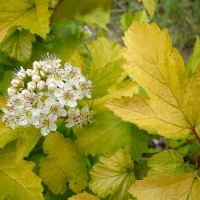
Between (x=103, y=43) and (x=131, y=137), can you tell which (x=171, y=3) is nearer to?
(x=103, y=43)

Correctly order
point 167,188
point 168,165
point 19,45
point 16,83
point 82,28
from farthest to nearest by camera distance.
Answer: point 82,28 < point 19,45 < point 16,83 < point 168,165 < point 167,188

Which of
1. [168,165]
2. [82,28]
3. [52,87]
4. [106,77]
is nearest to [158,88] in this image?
[106,77]

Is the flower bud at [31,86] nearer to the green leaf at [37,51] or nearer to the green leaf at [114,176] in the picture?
the green leaf at [114,176]

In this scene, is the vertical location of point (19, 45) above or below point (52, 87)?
above

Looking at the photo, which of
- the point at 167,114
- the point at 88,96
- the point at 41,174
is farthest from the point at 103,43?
the point at 41,174

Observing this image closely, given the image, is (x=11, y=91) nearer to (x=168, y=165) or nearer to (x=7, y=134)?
(x=7, y=134)

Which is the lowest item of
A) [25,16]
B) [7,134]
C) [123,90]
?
[7,134]

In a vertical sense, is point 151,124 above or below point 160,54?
below
